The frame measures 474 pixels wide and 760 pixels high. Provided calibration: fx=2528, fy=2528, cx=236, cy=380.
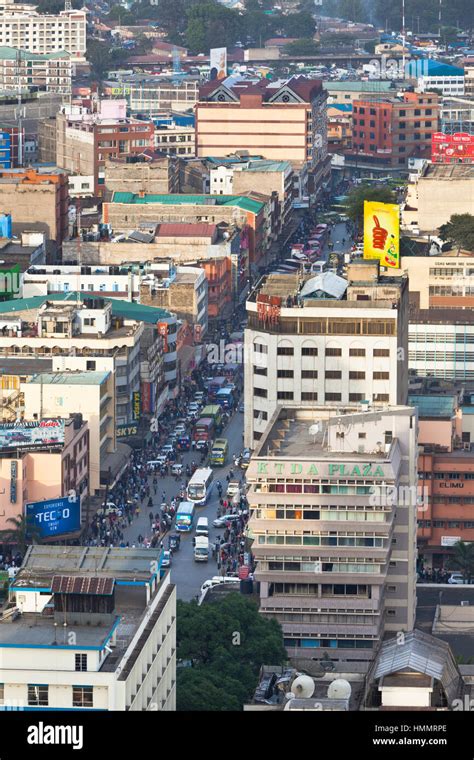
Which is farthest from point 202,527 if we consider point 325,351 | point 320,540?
point 320,540

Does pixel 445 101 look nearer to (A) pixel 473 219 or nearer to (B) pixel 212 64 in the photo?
(B) pixel 212 64

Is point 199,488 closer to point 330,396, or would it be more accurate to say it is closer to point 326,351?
point 330,396

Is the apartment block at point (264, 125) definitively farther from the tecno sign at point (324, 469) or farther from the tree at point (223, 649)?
the tree at point (223, 649)

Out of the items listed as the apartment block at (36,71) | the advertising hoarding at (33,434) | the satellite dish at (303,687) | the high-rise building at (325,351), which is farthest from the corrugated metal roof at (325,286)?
the apartment block at (36,71)

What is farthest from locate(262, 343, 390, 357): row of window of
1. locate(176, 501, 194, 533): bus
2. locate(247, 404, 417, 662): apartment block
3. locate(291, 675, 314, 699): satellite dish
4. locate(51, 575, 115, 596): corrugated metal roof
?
locate(51, 575, 115, 596): corrugated metal roof

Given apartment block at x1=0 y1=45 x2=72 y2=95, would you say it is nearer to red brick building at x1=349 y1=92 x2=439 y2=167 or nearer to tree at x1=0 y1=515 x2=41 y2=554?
red brick building at x1=349 y1=92 x2=439 y2=167

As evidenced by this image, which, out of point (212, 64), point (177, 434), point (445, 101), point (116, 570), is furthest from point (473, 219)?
point (212, 64)
